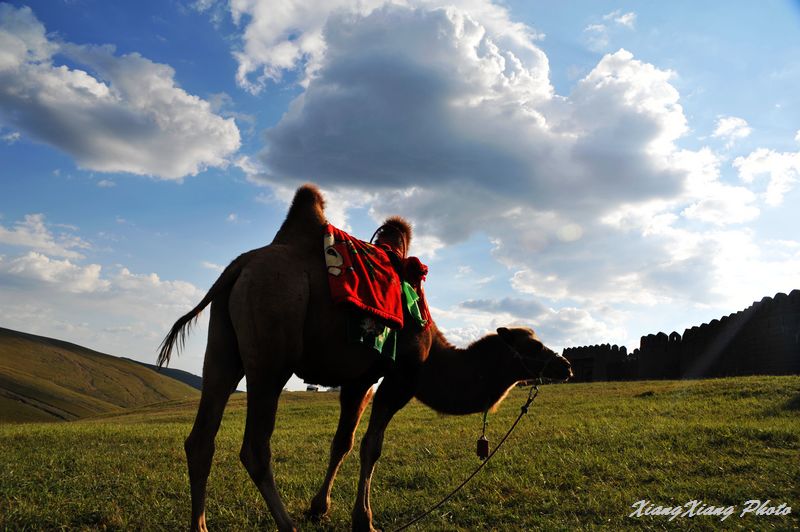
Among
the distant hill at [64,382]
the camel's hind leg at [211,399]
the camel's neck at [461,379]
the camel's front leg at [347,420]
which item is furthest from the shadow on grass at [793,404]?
the distant hill at [64,382]

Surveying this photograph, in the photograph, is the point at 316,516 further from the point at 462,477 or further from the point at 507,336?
the point at 507,336

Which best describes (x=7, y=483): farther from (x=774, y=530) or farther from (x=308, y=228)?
(x=774, y=530)

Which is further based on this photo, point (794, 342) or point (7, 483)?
point (794, 342)

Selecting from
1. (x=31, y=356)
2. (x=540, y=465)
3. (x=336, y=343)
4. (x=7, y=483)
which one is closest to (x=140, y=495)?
(x=7, y=483)

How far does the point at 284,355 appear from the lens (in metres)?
4.84

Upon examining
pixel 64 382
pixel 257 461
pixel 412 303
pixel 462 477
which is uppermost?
pixel 412 303

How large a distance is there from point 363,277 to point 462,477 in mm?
3567

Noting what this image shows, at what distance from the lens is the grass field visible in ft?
18.9

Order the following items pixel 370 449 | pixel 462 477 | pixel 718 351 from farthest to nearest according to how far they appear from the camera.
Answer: pixel 718 351 < pixel 462 477 < pixel 370 449

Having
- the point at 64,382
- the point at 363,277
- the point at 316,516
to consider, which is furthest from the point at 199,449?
the point at 64,382

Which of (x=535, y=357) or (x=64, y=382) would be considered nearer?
(x=535, y=357)

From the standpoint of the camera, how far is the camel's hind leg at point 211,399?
15.9 feet

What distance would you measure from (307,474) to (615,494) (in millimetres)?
4035

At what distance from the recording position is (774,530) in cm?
532
